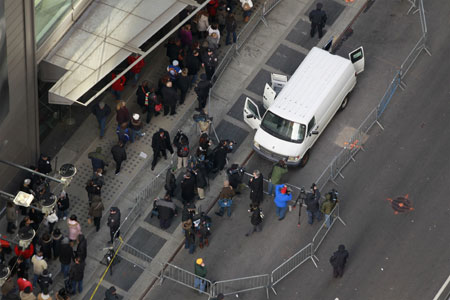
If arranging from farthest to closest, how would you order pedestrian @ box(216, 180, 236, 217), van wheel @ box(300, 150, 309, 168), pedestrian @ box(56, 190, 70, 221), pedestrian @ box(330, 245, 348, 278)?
van wheel @ box(300, 150, 309, 168) < pedestrian @ box(216, 180, 236, 217) < pedestrian @ box(56, 190, 70, 221) < pedestrian @ box(330, 245, 348, 278)

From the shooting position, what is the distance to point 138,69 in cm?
5456

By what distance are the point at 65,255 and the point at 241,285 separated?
6055mm

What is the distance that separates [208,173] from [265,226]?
9.67ft

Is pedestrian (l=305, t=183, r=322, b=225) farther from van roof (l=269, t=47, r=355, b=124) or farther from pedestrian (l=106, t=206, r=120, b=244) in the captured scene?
pedestrian (l=106, t=206, r=120, b=244)

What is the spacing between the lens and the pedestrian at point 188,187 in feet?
166

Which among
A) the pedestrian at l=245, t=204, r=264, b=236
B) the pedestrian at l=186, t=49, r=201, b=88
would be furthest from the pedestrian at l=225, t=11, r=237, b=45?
the pedestrian at l=245, t=204, r=264, b=236

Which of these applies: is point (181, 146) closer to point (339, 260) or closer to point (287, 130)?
point (287, 130)

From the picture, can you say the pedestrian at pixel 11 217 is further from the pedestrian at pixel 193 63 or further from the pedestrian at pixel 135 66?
the pedestrian at pixel 193 63

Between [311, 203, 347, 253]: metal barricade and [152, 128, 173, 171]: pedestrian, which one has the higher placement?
[311, 203, 347, 253]: metal barricade

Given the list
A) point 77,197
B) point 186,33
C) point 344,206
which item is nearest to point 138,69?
point 186,33

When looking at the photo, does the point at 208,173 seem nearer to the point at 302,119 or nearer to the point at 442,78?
the point at 302,119

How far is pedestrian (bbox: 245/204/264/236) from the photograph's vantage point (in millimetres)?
50062

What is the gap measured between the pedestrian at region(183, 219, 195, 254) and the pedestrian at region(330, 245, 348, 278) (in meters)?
4.87

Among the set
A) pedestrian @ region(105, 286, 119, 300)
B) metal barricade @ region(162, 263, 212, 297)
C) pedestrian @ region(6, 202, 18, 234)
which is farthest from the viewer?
pedestrian @ region(6, 202, 18, 234)
